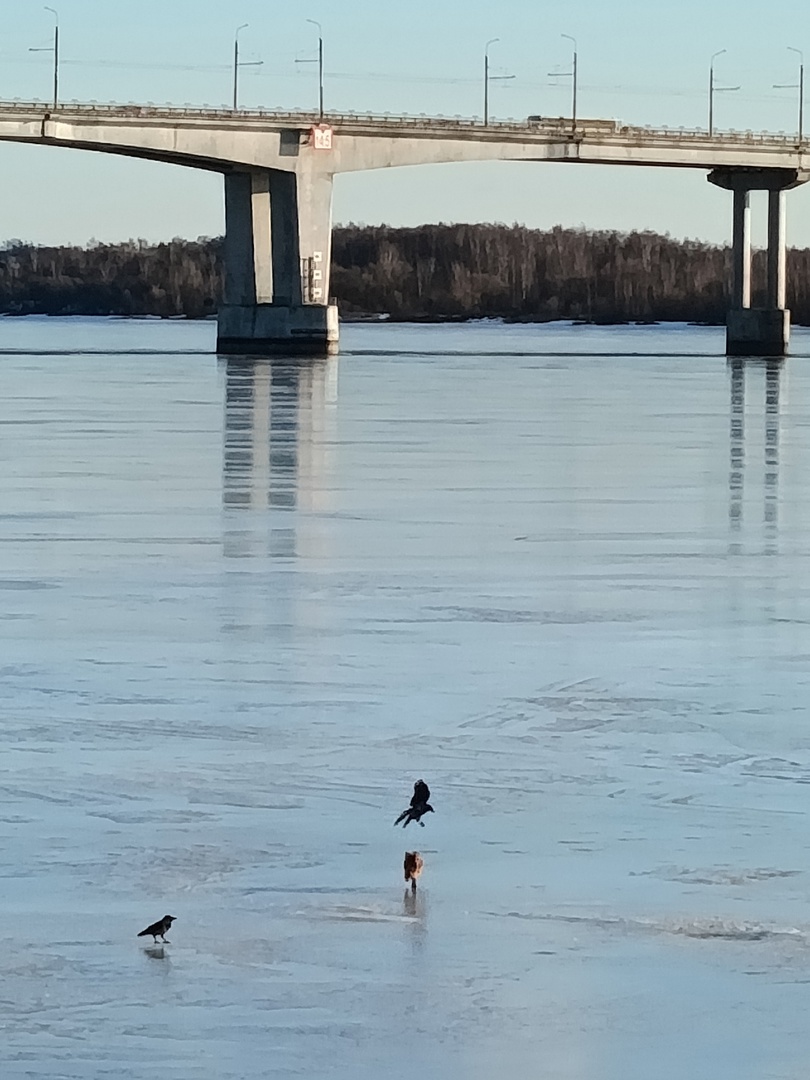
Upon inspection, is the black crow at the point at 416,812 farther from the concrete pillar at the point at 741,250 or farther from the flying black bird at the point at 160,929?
the concrete pillar at the point at 741,250

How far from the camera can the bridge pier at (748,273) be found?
342 feet

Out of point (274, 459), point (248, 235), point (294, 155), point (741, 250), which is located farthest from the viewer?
point (741, 250)

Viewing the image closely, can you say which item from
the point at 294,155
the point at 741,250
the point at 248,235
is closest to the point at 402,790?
the point at 294,155

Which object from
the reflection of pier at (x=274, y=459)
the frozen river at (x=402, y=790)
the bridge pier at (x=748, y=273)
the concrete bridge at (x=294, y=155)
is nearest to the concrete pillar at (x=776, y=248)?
the bridge pier at (x=748, y=273)

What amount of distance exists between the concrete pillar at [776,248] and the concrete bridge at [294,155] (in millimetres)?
7294

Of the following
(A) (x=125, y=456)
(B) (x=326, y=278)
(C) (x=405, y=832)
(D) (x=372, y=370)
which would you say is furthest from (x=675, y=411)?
(B) (x=326, y=278)

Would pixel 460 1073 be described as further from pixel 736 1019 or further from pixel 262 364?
pixel 262 364

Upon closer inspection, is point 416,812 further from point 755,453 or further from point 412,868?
point 755,453

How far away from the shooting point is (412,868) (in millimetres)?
7195

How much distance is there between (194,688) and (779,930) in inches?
190

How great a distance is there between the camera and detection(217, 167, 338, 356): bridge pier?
89812 millimetres

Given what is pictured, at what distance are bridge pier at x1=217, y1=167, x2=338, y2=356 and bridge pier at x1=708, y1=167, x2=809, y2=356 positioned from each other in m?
21.7

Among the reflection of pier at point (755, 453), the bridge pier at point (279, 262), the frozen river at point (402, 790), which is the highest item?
the bridge pier at point (279, 262)

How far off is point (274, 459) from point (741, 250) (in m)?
79.5
